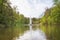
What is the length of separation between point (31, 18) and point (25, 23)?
2.90ft

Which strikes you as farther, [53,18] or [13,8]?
[53,18]

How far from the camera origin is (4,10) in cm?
1598

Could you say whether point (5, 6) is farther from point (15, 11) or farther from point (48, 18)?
point (48, 18)

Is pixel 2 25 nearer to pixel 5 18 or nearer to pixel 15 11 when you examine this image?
pixel 5 18

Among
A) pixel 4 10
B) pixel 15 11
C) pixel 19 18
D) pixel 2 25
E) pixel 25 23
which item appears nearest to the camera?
pixel 2 25

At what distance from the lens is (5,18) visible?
51.3 feet

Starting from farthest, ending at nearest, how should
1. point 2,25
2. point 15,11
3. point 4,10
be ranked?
1. point 15,11
2. point 4,10
3. point 2,25

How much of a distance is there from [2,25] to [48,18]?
356 inches

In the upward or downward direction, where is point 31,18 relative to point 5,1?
downward

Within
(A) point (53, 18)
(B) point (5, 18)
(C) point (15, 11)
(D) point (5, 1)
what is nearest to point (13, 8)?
(C) point (15, 11)

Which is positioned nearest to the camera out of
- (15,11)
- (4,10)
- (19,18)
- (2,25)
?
(2,25)

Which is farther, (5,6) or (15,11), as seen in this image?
(15,11)

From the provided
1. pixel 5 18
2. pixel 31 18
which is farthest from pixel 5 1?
pixel 31 18

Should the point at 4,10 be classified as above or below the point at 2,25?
above
